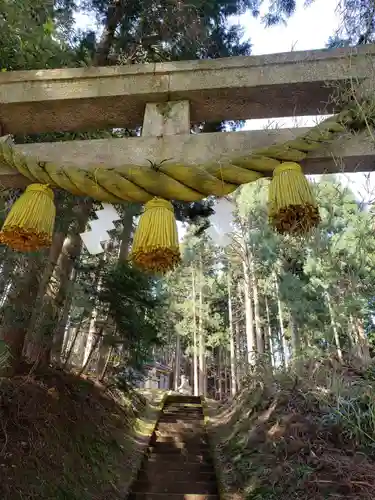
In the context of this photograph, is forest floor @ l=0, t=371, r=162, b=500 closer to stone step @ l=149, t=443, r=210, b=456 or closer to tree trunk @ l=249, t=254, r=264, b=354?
stone step @ l=149, t=443, r=210, b=456

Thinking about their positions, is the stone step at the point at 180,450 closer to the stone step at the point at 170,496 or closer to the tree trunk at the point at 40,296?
the stone step at the point at 170,496

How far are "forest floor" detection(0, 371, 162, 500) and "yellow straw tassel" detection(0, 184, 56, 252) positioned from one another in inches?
90.6

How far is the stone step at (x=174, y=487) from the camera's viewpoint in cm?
496

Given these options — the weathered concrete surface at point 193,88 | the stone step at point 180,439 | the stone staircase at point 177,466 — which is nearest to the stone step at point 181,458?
the stone staircase at point 177,466

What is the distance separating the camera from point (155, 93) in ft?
5.43

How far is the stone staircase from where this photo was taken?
193 inches

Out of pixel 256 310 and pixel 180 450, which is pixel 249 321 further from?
pixel 180 450

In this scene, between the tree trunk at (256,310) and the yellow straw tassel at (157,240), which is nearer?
the yellow straw tassel at (157,240)

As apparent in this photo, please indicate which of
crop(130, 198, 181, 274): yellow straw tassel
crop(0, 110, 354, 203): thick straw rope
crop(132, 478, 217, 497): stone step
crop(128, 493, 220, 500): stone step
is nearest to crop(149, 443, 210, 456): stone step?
crop(132, 478, 217, 497): stone step

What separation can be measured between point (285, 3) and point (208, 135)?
2.45 metres

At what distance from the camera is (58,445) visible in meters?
3.82

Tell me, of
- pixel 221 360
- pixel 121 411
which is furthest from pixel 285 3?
pixel 221 360

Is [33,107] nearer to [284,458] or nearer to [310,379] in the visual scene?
[284,458]

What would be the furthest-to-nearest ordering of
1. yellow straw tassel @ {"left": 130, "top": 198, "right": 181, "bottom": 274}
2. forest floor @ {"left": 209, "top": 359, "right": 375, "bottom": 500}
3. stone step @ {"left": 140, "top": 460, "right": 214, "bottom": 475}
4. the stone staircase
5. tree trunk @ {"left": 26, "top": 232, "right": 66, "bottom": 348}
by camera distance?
stone step @ {"left": 140, "top": 460, "right": 214, "bottom": 475}
the stone staircase
tree trunk @ {"left": 26, "top": 232, "right": 66, "bottom": 348}
forest floor @ {"left": 209, "top": 359, "right": 375, "bottom": 500}
yellow straw tassel @ {"left": 130, "top": 198, "right": 181, "bottom": 274}
